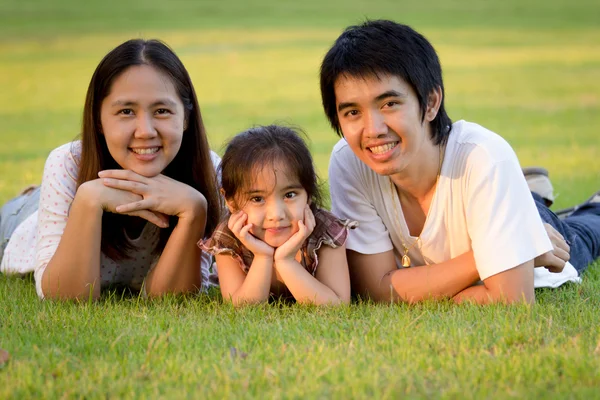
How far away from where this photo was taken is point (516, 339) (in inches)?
149

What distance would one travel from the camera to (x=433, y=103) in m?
4.53

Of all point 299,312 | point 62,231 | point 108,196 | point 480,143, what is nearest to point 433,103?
point 480,143

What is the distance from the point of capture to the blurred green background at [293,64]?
11617 mm

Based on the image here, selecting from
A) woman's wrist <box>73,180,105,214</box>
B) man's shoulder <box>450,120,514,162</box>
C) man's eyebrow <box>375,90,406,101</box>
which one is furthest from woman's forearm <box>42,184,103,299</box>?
man's shoulder <box>450,120,514,162</box>

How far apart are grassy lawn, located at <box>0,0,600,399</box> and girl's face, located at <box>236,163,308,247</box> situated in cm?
37

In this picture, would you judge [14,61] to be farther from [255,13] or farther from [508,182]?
[508,182]

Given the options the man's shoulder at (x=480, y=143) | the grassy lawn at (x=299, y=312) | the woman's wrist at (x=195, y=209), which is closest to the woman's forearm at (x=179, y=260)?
the woman's wrist at (x=195, y=209)

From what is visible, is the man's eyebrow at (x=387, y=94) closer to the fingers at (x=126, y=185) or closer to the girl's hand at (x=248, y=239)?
the girl's hand at (x=248, y=239)

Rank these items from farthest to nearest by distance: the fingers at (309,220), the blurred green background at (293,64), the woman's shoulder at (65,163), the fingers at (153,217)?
1. the blurred green background at (293,64)
2. the woman's shoulder at (65,163)
3. the fingers at (153,217)
4. the fingers at (309,220)

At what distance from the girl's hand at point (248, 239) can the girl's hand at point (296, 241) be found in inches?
2.1

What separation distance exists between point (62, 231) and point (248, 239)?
3.61ft

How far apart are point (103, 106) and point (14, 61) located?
Result: 17941 millimetres

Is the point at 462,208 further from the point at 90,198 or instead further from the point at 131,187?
the point at 90,198

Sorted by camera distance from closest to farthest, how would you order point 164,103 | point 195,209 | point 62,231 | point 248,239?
point 248,239 < point 164,103 < point 195,209 < point 62,231
